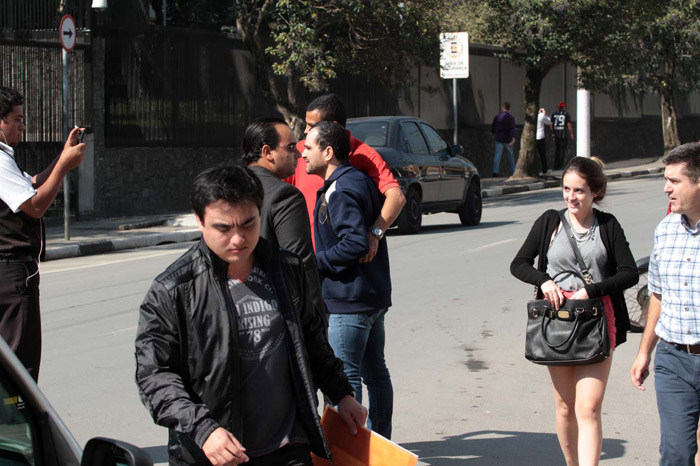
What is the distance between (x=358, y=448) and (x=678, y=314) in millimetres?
→ 1751

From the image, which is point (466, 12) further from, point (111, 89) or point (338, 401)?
point (338, 401)

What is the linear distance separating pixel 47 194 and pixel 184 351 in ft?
6.90

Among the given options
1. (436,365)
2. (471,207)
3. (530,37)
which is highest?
(530,37)

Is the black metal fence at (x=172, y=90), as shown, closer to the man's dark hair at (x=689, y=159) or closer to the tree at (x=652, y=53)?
the tree at (x=652, y=53)

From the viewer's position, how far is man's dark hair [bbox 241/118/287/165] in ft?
15.1

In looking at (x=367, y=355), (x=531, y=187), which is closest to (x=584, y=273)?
(x=367, y=355)

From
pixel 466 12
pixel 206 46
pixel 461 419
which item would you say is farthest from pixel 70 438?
pixel 466 12

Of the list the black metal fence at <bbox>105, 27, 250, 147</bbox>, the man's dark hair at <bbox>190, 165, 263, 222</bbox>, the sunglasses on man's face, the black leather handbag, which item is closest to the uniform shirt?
the sunglasses on man's face

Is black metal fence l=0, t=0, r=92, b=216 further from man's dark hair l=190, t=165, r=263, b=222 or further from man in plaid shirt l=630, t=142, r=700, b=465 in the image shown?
man's dark hair l=190, t=165, r=263, b=222

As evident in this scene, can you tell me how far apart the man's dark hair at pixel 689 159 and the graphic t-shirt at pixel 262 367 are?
2.07 m

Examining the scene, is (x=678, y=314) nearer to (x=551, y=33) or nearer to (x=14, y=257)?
(x=14, y=257)

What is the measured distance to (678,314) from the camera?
4.28 m

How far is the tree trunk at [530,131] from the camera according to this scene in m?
27.6

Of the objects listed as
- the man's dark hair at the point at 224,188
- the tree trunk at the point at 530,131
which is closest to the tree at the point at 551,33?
the tree trunk at the point at 530,131
